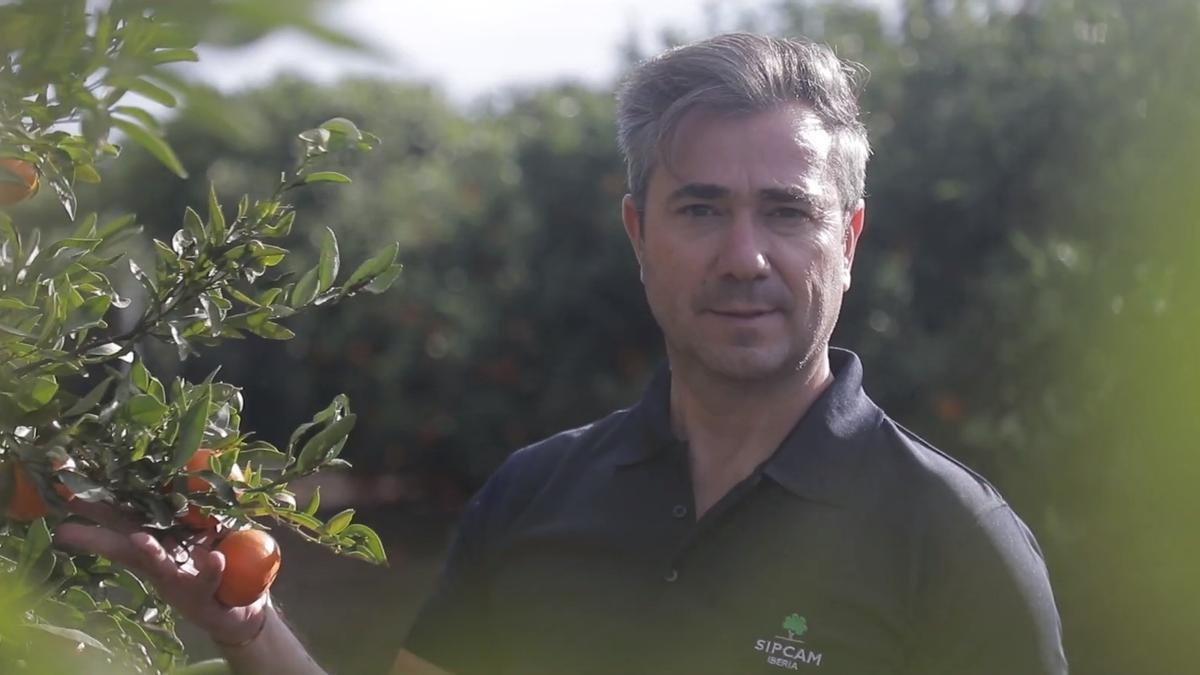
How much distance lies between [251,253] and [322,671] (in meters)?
0.62

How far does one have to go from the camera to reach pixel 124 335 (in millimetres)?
1471

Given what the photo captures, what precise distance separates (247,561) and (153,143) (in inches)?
30.1

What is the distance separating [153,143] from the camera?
0.77 meters

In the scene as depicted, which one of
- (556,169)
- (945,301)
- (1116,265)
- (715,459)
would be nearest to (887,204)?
(945,301)

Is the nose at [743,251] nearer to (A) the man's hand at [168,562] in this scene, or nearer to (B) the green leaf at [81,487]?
(A) the man's hand at [168,562]

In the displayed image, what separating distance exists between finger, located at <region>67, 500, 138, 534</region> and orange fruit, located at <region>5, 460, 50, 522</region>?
7cm

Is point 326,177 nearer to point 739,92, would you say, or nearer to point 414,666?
point 739,92

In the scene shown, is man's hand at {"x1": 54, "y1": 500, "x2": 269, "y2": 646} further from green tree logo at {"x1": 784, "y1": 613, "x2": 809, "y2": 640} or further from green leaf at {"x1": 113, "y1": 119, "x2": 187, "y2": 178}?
green tree logo at {"x1": 784, "y1": 613, "x2": 809, "y2": 640}

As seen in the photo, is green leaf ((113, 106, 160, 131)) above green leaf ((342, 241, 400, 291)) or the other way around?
above

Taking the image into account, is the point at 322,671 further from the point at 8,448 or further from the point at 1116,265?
the point at 1116,265

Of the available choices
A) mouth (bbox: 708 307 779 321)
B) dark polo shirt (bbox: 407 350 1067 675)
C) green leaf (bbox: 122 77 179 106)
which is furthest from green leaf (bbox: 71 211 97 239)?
dark polo shirt (bbox: 407 350 1067 675)

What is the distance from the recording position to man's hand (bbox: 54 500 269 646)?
4.40 feet

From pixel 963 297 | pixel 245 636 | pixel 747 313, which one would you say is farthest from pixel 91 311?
pixel 963 297

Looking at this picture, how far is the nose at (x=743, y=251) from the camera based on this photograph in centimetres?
227
